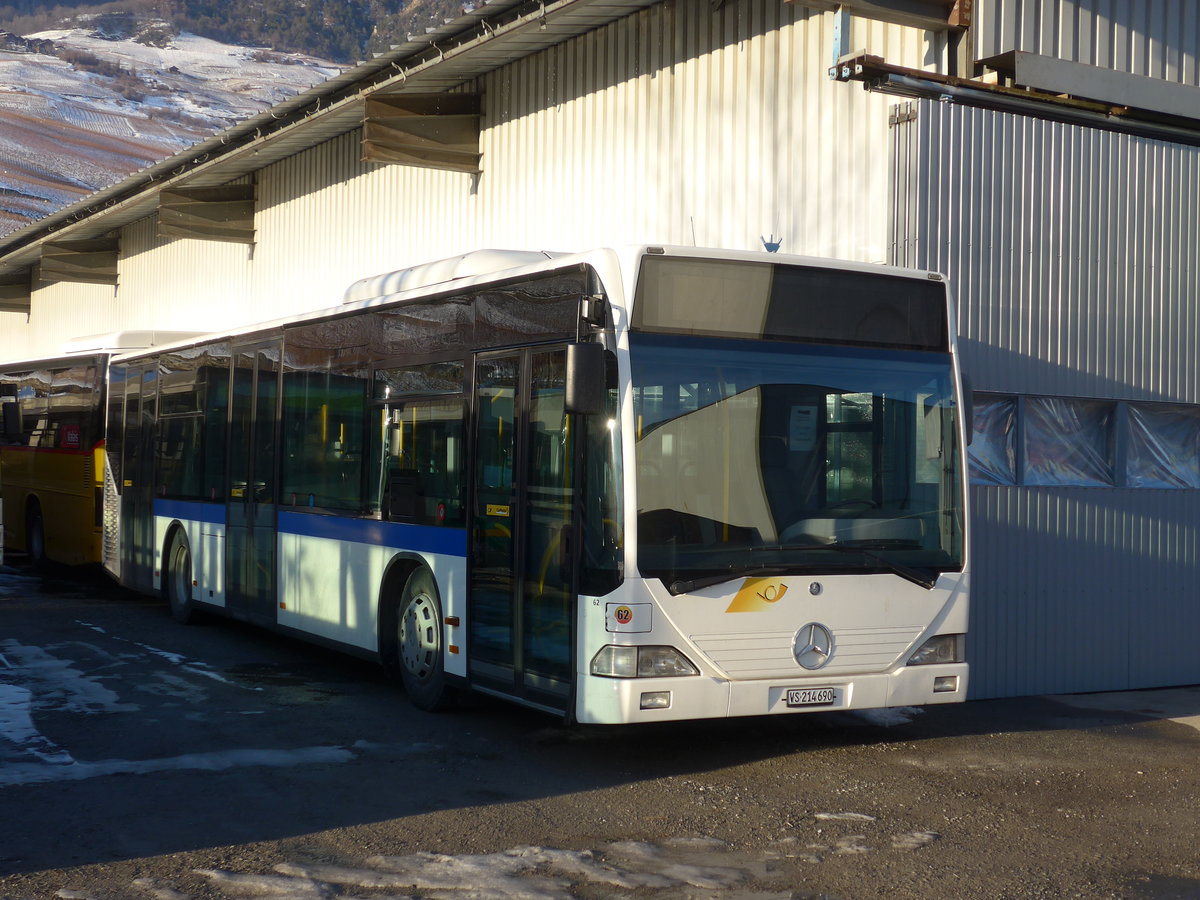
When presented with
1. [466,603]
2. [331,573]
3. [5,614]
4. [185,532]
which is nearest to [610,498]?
[466,603]

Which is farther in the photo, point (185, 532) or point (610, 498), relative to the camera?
point (185, 532)

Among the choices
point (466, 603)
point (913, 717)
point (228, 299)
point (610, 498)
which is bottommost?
point (913, 717)

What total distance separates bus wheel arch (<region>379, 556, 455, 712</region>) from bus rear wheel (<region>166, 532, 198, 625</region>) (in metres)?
4.71

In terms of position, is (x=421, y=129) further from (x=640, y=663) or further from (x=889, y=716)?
(x=640, y=663)

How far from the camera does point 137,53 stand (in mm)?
160250

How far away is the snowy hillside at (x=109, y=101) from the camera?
97.1 meters

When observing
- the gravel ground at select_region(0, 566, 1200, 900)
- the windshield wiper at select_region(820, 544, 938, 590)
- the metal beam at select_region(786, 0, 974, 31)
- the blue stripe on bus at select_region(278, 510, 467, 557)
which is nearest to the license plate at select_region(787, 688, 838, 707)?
the gravel ground at select_region(0, 566, 1200, 900)

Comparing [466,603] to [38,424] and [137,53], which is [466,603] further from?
[137,53]

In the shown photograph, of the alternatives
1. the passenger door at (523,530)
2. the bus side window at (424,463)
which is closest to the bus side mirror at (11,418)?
the bus side window at (424,463)

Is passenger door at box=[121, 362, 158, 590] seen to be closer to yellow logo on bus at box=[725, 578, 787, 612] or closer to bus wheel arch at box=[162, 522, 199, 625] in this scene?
bus wheel arch at box=[162, 522, 199, 625]

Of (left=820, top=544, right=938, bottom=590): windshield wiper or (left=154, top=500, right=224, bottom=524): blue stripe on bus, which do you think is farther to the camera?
(left=154, top=500, right=224, bottom=524): blue stripe on bus

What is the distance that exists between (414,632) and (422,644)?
16 centimetres

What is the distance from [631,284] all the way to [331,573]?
14.7 feet

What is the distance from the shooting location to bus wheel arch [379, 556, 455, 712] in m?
9.56
